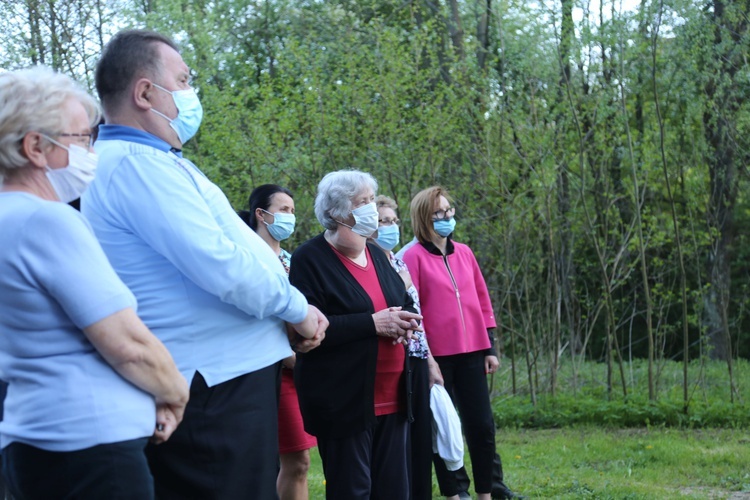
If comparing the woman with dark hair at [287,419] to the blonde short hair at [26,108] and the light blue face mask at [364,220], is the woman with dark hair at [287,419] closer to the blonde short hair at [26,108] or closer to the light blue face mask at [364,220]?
the light blue face mask at [364,220]

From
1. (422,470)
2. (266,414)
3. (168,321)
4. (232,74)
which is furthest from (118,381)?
(232,74)

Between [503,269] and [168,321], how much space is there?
28.0 feet

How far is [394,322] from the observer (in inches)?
174

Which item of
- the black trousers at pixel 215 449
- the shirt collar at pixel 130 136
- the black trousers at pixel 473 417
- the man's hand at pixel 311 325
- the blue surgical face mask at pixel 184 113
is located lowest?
the black trousers at pixel 473 417

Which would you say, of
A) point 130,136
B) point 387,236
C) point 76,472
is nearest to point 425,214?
point 387,236

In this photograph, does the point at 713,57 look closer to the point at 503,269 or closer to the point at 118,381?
the point at 503,269

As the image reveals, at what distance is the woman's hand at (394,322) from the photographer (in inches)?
174

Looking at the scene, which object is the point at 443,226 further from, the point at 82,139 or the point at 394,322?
the point at 82,139

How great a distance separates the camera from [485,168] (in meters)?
10.7

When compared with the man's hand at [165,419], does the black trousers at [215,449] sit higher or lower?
lower

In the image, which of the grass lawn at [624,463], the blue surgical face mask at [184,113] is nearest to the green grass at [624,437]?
the grass lawn at [624,463]

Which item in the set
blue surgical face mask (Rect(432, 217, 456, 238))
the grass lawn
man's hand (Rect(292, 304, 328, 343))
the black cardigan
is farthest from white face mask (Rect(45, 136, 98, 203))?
the grass lawn

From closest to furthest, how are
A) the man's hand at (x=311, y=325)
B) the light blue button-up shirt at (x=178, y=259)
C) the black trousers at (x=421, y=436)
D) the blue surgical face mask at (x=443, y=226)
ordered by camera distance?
1. the light blue button-up shirt at (x=178, y=259)
2. the man's hand at (x=311, y=325)
3. the black trousers at (x=421, y=436)
4. the blue surgical face mask at (x=443, y=226)

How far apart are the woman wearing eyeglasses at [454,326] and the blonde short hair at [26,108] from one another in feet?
13.1
